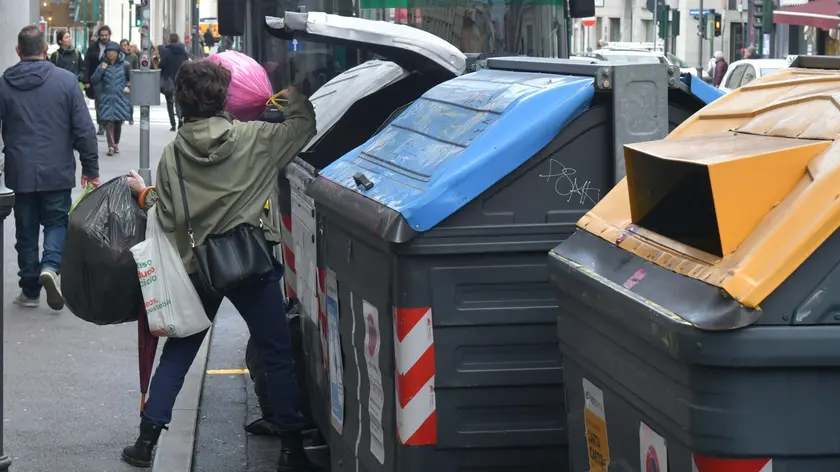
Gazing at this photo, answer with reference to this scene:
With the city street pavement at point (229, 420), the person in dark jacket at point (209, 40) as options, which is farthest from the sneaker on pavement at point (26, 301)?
the person in dark jacket at point (209, 40)

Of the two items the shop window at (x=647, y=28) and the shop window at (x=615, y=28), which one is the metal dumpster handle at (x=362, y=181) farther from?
the shop window at (x=615, y=28)

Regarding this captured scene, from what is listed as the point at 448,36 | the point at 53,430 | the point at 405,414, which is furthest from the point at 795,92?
the point at 448,36

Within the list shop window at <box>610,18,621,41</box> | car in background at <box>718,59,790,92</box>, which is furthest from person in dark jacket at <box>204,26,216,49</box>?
car in background at <box>718,59,790,92</box>

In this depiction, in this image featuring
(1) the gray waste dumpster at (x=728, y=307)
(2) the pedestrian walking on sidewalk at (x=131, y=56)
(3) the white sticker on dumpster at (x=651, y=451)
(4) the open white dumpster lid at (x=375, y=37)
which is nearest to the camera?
(1) the gray waste dumpster at (x=728, y=307)

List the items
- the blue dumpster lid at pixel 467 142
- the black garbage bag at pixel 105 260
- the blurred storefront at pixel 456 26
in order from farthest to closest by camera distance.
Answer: the blurred storefront at pixel 456 26, the black garbage bag at pixel 105 260, the blue dumpster lid at pixel 467 142

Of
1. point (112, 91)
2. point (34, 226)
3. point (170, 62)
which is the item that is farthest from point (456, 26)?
point (170, 62)

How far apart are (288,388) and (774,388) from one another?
324 cm

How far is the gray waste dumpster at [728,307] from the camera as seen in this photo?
9.16ft

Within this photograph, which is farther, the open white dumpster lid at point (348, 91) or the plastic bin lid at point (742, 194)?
the open white dumpster lid at point (348, 91)

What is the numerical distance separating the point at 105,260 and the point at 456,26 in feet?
11.9

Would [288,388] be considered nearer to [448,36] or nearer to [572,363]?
[572,363]

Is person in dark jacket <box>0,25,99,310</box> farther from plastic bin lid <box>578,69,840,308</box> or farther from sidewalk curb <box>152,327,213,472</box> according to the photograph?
plastic bin lid <box>578,69,840,308</box>

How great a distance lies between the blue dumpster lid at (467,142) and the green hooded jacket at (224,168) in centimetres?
78

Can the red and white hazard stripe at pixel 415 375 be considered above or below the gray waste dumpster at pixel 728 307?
below
